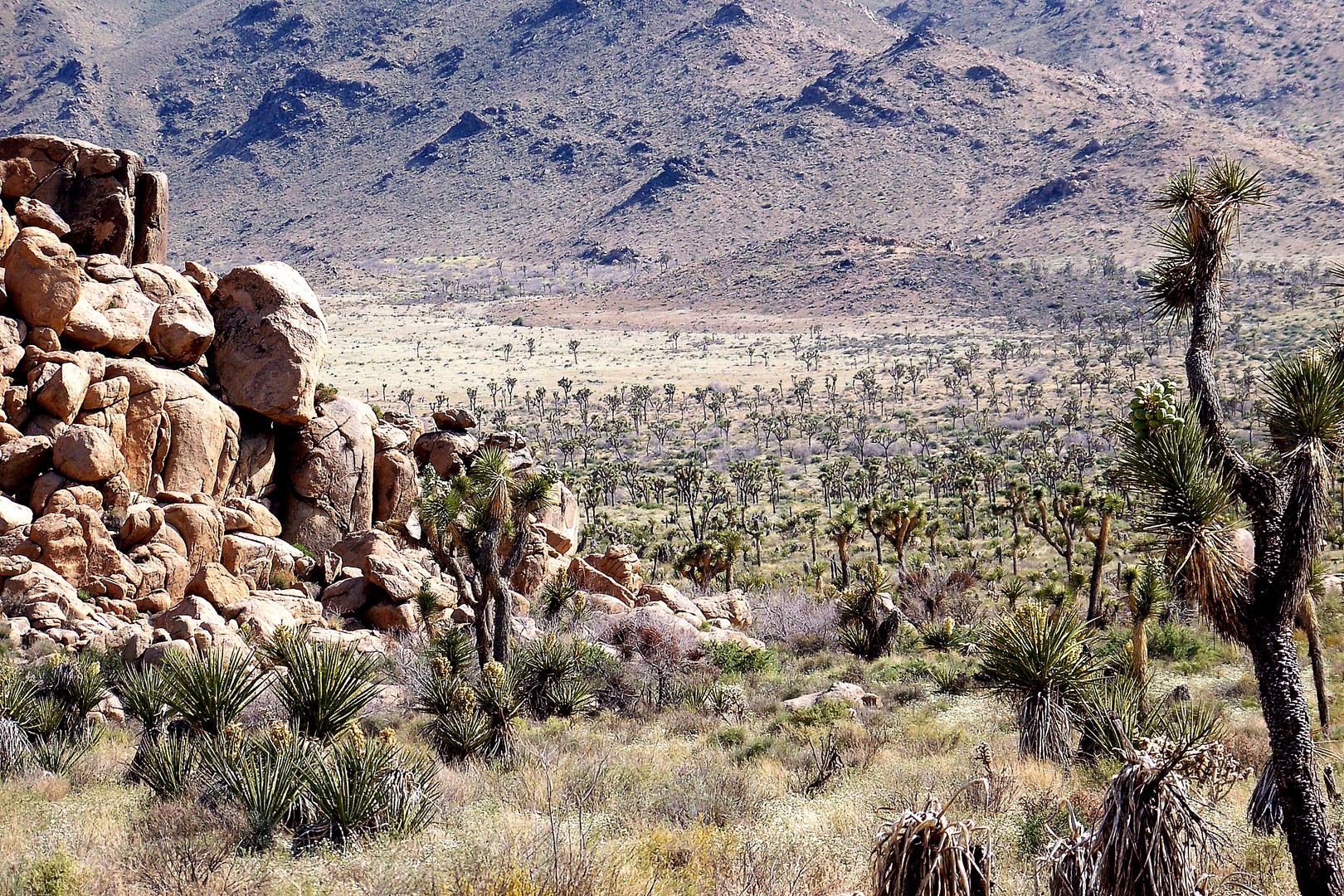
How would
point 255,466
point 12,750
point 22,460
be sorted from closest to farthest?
point 12,750 < point 22,460 < point 255,466

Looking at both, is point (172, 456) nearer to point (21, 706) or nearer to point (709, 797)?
point (21, 706)

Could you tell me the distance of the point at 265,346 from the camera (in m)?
25.1

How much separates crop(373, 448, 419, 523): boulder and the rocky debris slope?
2.3 inches

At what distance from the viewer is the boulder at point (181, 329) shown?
23812 mm

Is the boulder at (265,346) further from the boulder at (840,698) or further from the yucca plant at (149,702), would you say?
the boulder at (840,698)

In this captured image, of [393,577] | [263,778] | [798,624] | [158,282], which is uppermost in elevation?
[158,282]

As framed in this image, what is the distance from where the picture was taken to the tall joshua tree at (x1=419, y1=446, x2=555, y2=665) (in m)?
20.9

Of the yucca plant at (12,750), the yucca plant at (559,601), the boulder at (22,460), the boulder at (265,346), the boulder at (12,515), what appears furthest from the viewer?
the yucca plant at (559,601)

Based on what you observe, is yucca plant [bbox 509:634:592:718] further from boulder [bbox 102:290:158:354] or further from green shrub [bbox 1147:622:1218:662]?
green shrub [bbox 1147:622:1218:662]

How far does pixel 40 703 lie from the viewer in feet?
43.6

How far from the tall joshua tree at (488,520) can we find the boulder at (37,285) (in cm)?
950

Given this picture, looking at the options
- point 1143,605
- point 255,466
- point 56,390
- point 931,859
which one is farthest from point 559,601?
point 931,859

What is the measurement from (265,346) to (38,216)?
5.89 metres

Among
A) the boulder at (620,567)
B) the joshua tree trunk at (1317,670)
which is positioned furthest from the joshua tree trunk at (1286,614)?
the boulder at (620,567)
